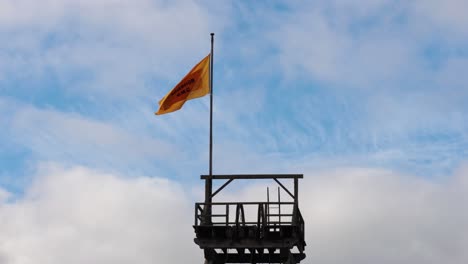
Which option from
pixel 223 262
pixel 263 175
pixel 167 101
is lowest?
pixel 223 262

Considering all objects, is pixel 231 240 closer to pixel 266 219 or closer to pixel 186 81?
pixel 266 219

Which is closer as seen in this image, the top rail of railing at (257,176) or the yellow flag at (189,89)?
the top rail of railing at (257,176)

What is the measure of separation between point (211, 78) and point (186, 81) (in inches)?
48.7

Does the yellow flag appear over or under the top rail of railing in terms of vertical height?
over

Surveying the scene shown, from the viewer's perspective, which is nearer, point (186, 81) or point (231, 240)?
point (231, 240)

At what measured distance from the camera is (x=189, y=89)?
55.6m

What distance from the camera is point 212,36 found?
57.3 m

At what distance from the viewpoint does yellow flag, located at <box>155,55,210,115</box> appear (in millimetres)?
55062

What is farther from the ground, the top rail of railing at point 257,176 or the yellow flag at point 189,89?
the yellow flag at point 189,89

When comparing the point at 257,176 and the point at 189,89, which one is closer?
the point at 257,176

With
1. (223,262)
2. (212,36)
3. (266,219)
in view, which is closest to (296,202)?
(266,219)

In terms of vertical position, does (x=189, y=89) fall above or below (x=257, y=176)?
above

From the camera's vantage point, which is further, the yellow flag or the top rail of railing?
the yellow flag

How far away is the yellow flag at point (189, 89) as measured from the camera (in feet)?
181
